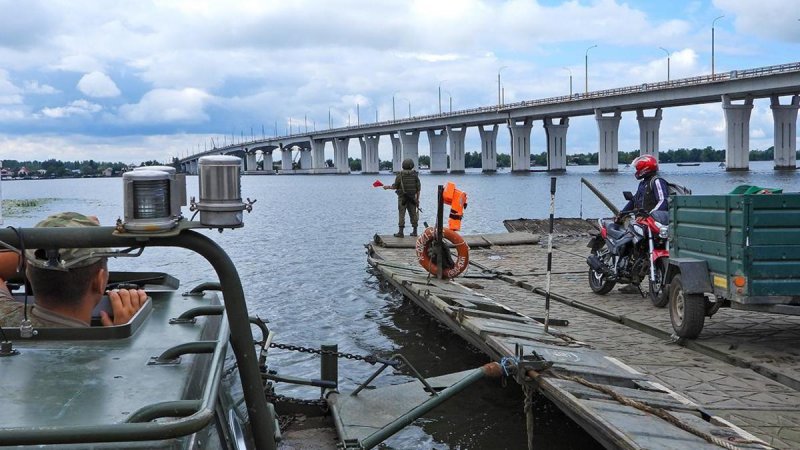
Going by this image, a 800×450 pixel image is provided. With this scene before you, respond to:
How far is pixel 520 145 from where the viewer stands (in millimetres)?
112000

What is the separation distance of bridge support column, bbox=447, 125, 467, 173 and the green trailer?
4026 inches

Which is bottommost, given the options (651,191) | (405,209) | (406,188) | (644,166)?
(405,209)

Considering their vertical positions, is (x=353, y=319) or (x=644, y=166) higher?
(x=644, y=166)

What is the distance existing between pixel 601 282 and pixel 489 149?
11496 cm

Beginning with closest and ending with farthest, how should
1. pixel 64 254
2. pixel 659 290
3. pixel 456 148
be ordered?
pixel 64 254 → pixel 659 290 → pixel 456 148

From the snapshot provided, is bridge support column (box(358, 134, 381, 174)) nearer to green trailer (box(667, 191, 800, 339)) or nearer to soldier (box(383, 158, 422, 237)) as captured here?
soldier (box(383, 158, 422, 237))

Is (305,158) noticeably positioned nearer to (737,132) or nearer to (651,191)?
(737,132)

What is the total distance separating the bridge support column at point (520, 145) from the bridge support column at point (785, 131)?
98.0 feet

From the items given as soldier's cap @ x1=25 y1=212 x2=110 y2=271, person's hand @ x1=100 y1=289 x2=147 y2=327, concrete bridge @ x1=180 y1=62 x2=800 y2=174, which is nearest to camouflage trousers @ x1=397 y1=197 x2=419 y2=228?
person's hand @ x1=100 y1=289 x2=147 y2=327

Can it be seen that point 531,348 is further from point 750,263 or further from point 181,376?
point 181,376

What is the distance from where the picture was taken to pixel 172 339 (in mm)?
3648

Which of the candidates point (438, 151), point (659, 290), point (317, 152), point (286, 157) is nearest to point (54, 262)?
point (659, 290)

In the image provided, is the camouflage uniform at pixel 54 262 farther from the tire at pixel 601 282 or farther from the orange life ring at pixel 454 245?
the orange life ring at pixel 454 245

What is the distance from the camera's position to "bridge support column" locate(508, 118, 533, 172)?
104 meters
